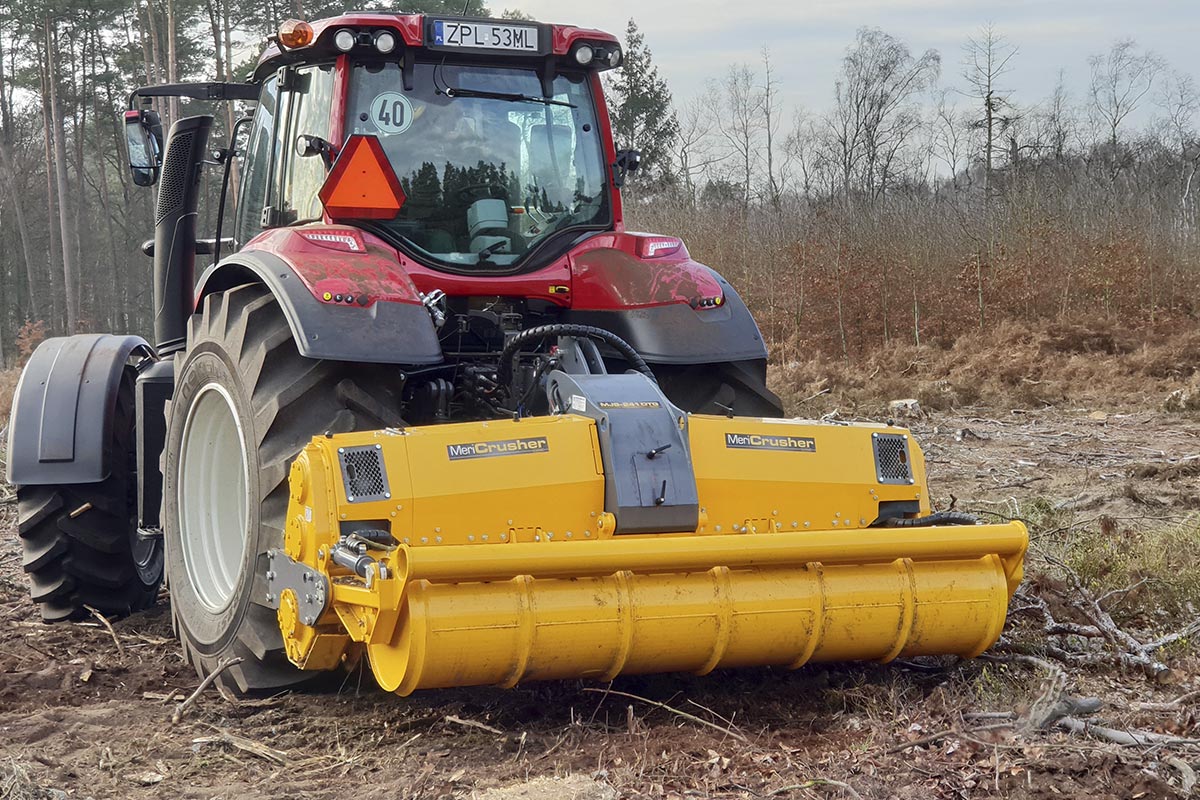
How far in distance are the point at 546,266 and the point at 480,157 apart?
0.50 meters

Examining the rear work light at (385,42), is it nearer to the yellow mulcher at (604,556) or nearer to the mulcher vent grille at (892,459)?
the yellow mulcher at (604,556)

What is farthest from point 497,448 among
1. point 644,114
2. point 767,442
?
point 644,114

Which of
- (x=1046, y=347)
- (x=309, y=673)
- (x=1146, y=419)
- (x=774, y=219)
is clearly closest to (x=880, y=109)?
(x=774, y=219)

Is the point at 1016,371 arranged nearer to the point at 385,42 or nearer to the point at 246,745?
the point at 385,42

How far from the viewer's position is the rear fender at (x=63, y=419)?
552 centimetres

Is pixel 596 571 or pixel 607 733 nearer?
pixel 596 571

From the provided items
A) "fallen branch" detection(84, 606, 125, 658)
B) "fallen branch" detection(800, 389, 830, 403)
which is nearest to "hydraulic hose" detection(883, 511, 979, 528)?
"fallen branch" detection(84, 606, 125, 658)

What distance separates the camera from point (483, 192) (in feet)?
15.7

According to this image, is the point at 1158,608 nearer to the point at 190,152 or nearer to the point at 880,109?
the point at 190,152

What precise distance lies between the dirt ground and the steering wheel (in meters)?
1.86

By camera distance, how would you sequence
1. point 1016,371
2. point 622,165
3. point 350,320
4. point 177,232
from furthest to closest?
1. point 1016,371
2. point 177,232
3. point 622,165
4. point 350,320

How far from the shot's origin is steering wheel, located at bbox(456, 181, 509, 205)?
476 cm

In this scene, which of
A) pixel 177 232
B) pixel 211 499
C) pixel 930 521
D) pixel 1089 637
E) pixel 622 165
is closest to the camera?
pixel 930 521

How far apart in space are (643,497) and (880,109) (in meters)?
34.0
